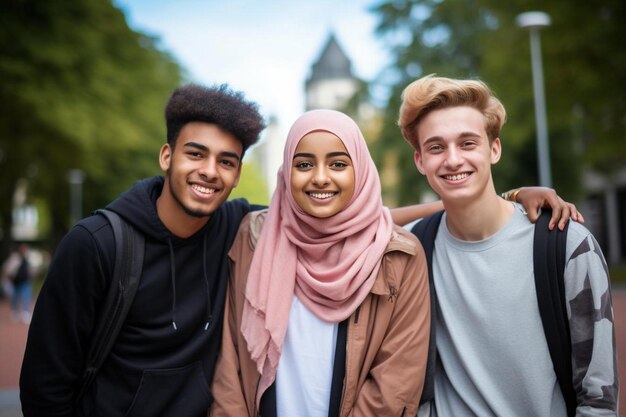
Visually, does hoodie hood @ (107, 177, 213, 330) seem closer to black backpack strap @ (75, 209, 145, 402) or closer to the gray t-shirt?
black backpack strap @ (75, 209, 145, 402)

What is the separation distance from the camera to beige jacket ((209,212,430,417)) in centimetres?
291

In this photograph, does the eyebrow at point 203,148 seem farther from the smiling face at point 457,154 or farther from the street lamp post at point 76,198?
the street lamp post at point 76,198

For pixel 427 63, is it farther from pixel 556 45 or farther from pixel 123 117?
pixel 123 117

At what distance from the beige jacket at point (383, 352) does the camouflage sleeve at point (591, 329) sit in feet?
2.34

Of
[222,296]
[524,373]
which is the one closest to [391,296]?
[524,373]

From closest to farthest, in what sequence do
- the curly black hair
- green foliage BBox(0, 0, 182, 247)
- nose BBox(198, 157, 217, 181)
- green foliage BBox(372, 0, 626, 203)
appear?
nose BBox(198, 157, 217, 181), the curly black hair, green foliage BBox(372, 0, 626, 203), green foliage BBox(0, 0, 182, 247)

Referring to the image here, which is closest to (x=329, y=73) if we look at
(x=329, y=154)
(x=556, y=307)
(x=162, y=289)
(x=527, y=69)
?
(x=527, y=69)

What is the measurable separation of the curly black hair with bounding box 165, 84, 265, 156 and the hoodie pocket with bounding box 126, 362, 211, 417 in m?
1.29

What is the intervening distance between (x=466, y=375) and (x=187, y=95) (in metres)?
2.20

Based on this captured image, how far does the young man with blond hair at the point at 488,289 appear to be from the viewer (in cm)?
278

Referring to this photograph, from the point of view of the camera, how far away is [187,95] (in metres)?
3.41

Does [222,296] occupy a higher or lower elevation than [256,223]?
lower

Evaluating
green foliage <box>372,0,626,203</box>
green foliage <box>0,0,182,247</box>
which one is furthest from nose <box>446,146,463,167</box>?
green foliage <box>0,0,182,247</box>

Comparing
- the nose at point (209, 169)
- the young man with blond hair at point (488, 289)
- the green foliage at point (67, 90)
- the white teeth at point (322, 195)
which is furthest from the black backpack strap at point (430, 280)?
the green foliage at point (67, 90)
